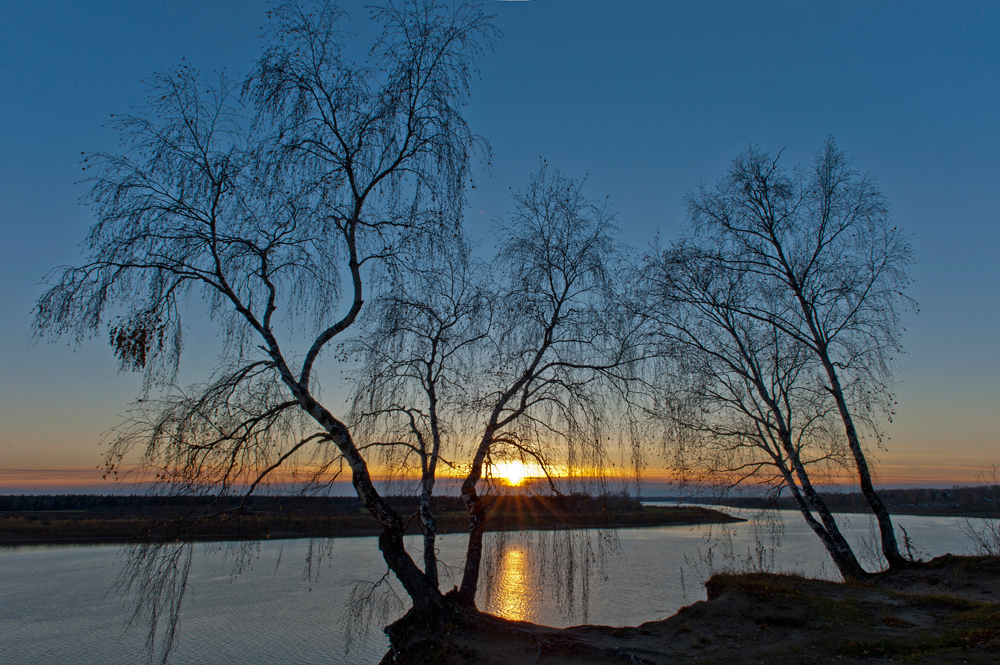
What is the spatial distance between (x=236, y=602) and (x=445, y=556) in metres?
11.4

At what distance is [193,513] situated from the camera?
6.94 metres

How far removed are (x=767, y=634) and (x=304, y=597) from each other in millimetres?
19057

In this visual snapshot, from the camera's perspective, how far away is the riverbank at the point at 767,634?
286 inches

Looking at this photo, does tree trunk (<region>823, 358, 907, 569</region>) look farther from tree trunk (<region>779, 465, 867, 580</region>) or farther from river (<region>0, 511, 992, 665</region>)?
river (<region>0, 511, 992, 665</region>)

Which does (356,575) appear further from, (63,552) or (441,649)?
(63,552)

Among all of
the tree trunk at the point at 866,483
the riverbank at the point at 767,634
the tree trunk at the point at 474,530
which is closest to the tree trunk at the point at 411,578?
the riverbank at the point at 767,634

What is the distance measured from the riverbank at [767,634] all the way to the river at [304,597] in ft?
3.08

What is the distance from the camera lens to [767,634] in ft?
27.7

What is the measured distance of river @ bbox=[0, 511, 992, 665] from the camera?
1055cm

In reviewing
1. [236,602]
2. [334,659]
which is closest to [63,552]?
[236,602]

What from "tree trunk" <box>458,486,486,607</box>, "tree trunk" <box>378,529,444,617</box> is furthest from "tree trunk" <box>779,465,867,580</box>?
"tree trunk" <box>378,529,444,617</box>

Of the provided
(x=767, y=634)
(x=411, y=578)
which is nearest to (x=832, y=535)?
(x=767, y=634)

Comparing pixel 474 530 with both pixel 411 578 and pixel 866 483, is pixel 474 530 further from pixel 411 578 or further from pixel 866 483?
pixel 866 483

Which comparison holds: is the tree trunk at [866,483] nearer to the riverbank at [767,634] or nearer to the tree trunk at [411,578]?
the riverbank at [767,634]
